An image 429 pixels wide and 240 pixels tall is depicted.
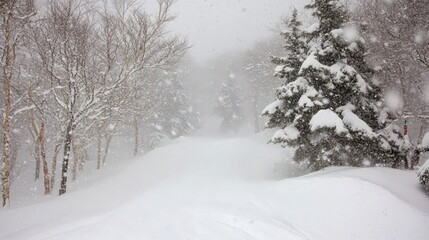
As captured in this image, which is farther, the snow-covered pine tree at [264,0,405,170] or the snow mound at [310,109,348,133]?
the snow-covered pine tree at [264,0,405,170]

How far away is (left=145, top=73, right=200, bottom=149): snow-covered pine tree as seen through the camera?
30.0m

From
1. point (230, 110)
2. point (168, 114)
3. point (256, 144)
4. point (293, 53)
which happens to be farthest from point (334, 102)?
point (230, 110)

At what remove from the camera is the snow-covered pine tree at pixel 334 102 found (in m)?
9.96

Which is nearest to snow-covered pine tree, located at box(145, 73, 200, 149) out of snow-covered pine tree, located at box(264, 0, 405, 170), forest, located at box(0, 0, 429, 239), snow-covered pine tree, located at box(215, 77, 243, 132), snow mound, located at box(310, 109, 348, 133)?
snow-covered pine tree, located at box(215, 77, 243, 132)

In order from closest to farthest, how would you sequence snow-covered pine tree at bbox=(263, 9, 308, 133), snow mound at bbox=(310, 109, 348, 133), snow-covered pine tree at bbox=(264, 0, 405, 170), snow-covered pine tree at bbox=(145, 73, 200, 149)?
snow mound at bbox=(310, 109, 348, 133), snow-covered pine tree at bbox=(264, 0, 405, 170), snow-covered pine tree at bbox=(263, 9, 308, 133), snow-covered pine tree at bbox=(145, 73, 200, 149)

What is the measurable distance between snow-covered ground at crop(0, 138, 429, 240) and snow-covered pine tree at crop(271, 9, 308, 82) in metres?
5.63

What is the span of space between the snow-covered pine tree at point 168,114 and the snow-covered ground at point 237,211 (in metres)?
20.6

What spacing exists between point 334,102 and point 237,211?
282 inches

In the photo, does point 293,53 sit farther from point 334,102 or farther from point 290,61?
point 334,102

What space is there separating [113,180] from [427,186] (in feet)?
37.6

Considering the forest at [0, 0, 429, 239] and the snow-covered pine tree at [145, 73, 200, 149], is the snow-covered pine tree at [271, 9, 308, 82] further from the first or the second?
the snow-covered pine tree at [145, 73, 200, 149]

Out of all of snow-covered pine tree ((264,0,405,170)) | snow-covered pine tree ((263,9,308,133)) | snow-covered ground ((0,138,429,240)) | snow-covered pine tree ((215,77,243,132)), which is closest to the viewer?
snow-covered ground ((0,138,429,240))

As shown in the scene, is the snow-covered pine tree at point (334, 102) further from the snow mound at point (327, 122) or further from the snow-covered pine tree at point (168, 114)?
the snow-covered pine tree at point (168, 114)

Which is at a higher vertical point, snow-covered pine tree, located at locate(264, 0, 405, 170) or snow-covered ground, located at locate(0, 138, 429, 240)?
snow-covered pine tree, located at locate(264, 0, 405, 170)
